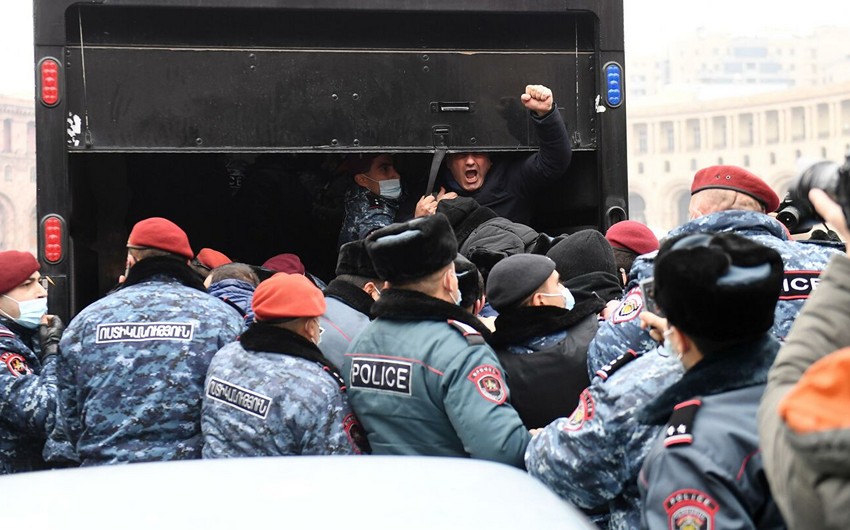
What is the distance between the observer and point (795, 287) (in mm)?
3258

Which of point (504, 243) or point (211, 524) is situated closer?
point (211, 524)

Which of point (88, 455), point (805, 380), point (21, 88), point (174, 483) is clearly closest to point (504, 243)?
point (88, 455)

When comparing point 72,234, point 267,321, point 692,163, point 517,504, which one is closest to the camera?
point 517,504

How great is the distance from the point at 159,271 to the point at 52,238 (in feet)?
4.04

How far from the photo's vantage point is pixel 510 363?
11.3ft

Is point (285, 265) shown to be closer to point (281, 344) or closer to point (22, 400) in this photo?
point (22, 400)

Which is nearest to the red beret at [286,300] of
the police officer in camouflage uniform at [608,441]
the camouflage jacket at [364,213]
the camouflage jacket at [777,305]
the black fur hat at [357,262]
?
the black fur hat at [357,262]

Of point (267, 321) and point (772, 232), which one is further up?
point (772, 232)

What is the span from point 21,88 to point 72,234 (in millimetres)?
87256

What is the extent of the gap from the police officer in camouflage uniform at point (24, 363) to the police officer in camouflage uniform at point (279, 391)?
0.77m

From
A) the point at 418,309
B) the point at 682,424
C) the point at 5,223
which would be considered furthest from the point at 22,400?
the point at 5,223

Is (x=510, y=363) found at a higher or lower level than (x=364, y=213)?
lower

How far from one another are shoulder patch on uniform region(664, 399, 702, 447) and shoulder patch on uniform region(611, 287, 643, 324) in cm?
92

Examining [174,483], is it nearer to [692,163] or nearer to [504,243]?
[504,243]
